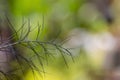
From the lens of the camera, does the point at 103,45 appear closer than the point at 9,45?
No

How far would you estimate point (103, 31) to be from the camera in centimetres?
332

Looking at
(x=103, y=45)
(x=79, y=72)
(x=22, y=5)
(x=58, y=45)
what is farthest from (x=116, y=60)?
(x=58, y=45)

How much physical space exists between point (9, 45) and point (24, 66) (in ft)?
0.15

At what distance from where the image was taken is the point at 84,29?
326cm

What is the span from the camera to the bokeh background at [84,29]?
2912 mm

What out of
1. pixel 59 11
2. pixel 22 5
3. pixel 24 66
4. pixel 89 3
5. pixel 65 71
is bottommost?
pixel 24 66

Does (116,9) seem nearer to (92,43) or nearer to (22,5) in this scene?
(92,43)

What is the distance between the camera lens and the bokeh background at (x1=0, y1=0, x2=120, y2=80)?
9.55 feet

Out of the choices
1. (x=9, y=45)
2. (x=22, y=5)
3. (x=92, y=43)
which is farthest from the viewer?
(x=92, y=43)

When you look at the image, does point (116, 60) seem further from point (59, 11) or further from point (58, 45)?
point (58, 45)

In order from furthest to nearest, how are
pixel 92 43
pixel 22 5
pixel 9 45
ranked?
pixel 92 43 → pixel 22 5 → pixel 9 45

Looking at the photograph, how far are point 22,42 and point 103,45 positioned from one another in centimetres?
249

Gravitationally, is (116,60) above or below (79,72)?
above

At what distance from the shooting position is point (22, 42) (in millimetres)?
771
